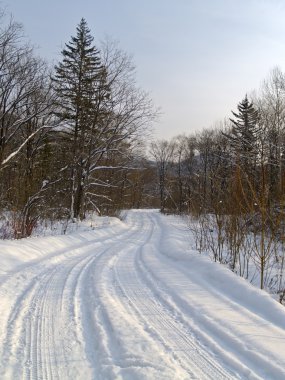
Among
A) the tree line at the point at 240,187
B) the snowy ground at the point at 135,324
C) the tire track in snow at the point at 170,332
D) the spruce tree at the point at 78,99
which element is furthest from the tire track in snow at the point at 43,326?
the spruce tree at the point at 78,99

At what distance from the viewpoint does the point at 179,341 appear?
4.14m

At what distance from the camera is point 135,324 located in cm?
470

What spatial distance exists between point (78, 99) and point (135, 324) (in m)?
21.8

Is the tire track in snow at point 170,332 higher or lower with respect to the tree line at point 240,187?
lower

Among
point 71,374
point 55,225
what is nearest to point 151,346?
point 71,374

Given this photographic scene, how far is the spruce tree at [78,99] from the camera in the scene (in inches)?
971

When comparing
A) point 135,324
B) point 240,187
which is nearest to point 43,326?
point 135,324

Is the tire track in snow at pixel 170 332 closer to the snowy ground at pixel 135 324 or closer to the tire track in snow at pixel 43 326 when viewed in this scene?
the snowy ground at pixel 135 324

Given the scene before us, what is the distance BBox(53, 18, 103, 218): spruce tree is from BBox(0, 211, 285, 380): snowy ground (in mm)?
16532

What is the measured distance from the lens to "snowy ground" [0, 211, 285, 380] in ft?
11.3

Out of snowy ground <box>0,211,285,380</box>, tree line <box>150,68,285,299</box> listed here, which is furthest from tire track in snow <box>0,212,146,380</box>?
tree line <box>150,68,285,299</box>

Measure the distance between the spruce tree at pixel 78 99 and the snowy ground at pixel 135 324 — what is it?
16532mm

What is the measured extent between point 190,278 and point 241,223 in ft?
6.44

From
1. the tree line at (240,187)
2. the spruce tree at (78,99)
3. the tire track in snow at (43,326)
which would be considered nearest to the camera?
the tire track in snow at (43,326)
